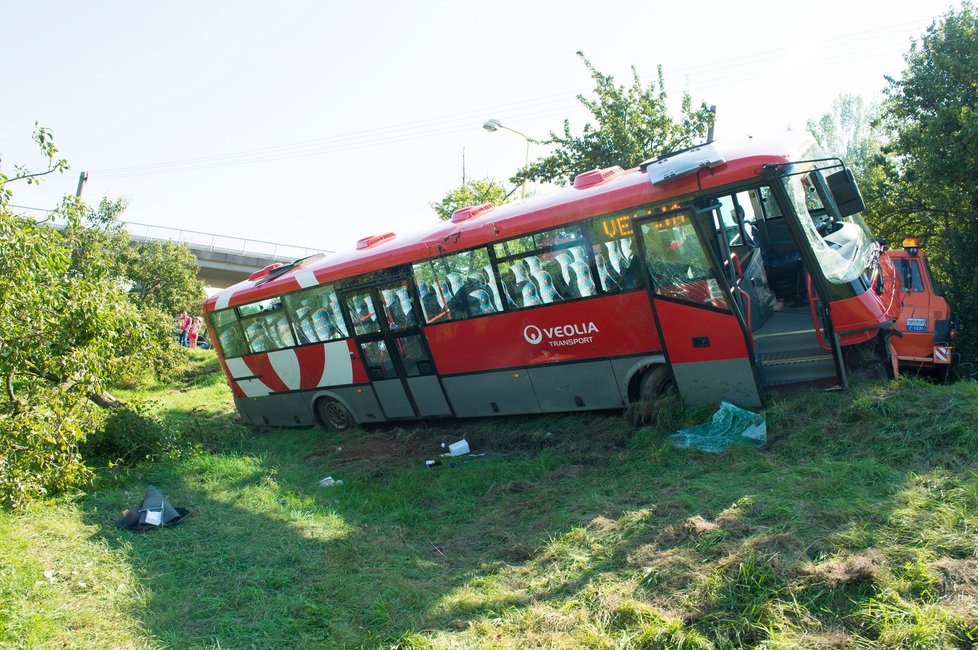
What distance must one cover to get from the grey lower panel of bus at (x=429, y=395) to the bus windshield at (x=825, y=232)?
19.6 feet

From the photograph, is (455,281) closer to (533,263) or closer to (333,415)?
(533,263)

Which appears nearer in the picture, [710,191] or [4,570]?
[4,570]

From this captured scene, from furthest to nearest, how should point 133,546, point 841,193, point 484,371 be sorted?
point 484,371 < point 841,193 < point 133,546

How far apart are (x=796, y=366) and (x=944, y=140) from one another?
26.3 ft

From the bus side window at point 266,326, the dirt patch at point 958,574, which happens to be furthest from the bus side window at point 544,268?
the bus side window at point 266,326

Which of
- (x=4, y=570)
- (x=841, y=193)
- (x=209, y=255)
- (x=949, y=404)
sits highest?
(x=209, y=255)

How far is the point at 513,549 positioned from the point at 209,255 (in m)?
39.6

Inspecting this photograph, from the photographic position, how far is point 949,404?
6309mm

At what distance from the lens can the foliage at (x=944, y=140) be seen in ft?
40.9

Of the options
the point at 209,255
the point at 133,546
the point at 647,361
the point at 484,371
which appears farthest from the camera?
the point at 209,255

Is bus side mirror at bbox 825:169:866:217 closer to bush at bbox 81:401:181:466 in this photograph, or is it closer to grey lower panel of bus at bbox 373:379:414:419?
grey lower panel of bus at bbox 373:379:414:419

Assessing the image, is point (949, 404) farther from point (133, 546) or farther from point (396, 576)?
point (133, 546)

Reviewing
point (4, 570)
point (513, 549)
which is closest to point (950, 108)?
point (513, 549)

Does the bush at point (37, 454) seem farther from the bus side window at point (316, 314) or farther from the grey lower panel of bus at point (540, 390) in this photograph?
the grey lower panel of bus at point (540, 390)
